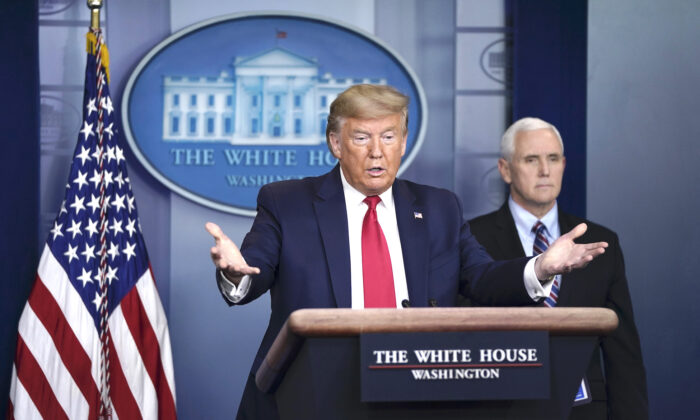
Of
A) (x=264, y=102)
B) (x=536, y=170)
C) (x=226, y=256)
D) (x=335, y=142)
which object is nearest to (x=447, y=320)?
(x=226, y=256)

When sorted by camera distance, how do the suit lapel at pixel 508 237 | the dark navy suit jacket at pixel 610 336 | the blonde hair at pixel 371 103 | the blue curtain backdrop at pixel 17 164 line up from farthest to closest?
the blue curtain backdrop at pixel 17 164
the suit lapel at pixel 508 237
the dark navy suit jacket at pixel 610 336
the blonde hair at pixel 371 103

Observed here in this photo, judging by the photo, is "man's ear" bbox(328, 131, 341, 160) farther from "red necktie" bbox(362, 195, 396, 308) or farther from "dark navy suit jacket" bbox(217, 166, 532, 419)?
"red necktie" bbox(362, 195, 396, 308)

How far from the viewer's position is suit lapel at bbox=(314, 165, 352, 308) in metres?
2.17

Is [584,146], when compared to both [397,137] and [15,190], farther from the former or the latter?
[15,190]

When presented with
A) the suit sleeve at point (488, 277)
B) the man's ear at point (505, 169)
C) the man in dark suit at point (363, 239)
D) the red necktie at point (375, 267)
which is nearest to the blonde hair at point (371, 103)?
the man in dark suit at point (363, 239)

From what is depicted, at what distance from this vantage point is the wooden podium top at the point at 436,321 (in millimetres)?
1405

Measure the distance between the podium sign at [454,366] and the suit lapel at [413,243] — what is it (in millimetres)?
727

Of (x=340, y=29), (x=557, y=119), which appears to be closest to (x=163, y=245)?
(x=340, y=29)

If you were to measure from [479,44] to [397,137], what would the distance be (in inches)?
77.6

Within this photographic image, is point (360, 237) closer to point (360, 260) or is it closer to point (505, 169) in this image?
point (360, 260)

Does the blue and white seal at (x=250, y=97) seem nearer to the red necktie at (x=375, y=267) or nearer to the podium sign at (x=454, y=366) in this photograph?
the red necktie at (x=375, y=267)

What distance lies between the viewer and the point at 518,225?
335 cm

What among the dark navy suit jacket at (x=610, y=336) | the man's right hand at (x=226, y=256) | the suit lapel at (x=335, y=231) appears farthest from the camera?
the dark navy suit jacket at (x=610, y=336)

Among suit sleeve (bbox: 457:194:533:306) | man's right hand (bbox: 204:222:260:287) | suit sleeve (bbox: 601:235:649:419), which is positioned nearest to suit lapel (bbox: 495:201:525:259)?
suit sleeve (bbox: 601:235:649:419)
